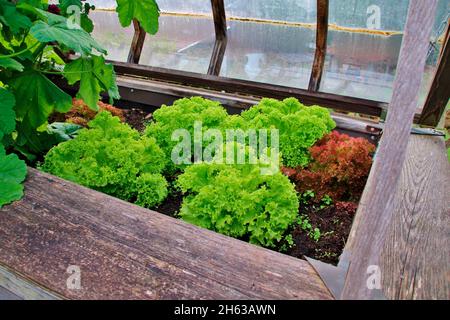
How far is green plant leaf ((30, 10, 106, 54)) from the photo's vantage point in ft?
4.08

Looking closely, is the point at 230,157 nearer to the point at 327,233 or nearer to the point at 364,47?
the point at 327,233

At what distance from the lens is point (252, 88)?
309 cm

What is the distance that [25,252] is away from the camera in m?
1.16

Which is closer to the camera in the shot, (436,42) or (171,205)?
(171,205)

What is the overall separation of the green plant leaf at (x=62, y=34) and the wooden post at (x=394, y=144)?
1072mm

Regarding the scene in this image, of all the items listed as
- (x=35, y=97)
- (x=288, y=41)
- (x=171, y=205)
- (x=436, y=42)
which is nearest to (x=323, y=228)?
(x=171, y=205)

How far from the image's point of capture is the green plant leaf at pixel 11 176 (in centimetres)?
141

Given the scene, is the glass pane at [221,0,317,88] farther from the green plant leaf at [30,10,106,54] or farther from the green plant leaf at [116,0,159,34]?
the green plant leaf at [30,10,106,54]

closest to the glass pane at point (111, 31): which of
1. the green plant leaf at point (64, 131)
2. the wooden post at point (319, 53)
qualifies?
the green plant leaf at point (64, 131)

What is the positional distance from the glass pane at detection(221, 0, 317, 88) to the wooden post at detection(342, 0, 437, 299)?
7.87 ft

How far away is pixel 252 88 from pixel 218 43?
611 mm

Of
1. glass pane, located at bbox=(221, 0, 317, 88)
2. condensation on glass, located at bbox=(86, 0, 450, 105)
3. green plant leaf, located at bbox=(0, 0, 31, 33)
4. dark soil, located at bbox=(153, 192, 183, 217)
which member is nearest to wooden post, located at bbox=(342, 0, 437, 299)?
dark soil, located at bbox=(153, 192, 183, 217)

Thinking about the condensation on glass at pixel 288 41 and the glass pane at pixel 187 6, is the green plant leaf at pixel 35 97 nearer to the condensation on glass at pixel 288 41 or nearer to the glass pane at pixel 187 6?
the condensation on glass at pixel 288 41

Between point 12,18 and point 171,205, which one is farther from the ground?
point 12,18
